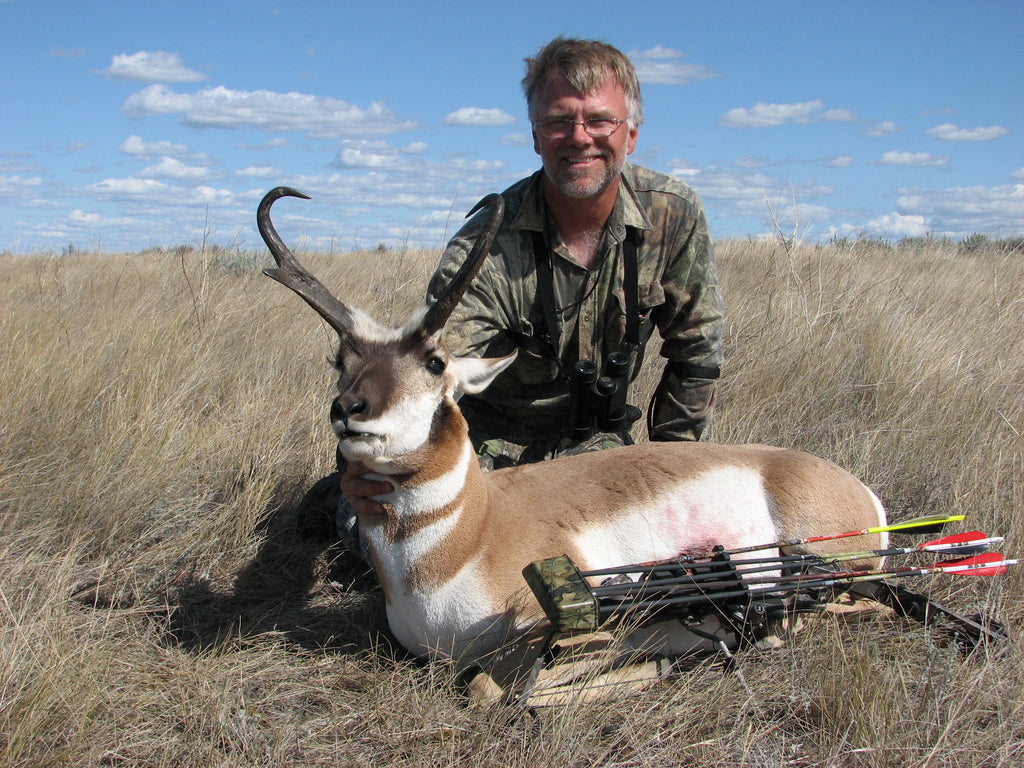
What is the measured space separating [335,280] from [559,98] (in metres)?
5.59

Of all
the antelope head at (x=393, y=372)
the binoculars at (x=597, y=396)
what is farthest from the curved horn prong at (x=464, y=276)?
the binoculars at (x=597, y=396)

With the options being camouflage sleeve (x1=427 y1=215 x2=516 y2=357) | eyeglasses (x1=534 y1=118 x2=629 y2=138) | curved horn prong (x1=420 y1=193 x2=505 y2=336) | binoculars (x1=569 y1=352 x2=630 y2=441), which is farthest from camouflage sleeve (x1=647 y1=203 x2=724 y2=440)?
curved horn prong (x1=420 y1=193 x2=505 y2=336)

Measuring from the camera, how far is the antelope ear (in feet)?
10.8

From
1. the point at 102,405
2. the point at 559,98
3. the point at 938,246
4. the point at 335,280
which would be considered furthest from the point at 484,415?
the point at 938,246

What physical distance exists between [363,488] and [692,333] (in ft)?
7.85

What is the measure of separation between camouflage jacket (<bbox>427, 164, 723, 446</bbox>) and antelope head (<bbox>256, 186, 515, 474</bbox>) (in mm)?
1200

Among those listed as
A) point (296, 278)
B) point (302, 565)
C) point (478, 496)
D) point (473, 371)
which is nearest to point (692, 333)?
point (473, 371)

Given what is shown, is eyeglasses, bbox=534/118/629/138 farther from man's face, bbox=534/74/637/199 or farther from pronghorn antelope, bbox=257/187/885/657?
pronghorn antelope, bbox=257/187/885/657

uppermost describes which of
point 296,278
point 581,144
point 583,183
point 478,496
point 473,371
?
point 581,144

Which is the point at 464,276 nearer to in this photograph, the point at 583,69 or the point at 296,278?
the point at 296,278

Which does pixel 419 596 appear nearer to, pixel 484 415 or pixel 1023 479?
pixel 484 415

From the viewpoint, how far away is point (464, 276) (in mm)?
2965

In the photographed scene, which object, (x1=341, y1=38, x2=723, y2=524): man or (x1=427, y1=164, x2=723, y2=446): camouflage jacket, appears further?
(x1=427, y1=164, x2=723, y2=446): camouflage jacket

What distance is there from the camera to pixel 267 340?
22.2 feet
